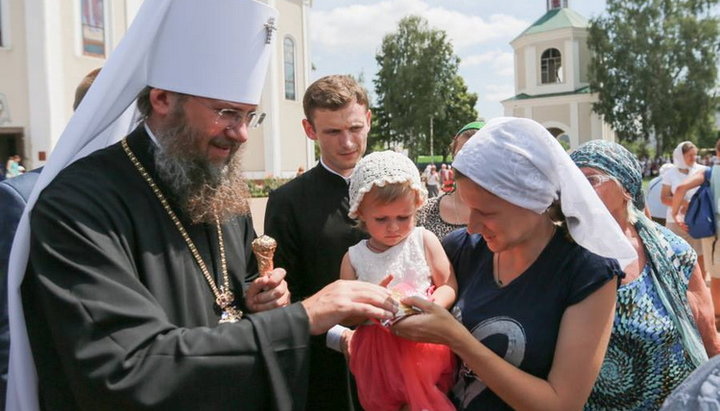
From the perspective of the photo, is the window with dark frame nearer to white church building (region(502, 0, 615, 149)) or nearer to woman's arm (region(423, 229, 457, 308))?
woman's arm (region(423, 229, 457, 308))

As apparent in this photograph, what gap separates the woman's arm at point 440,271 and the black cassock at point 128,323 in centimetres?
67

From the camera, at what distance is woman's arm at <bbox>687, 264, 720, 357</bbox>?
276 cm

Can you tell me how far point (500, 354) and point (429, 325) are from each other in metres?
0.28

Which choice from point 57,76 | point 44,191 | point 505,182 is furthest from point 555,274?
point 57,76

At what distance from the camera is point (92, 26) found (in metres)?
21.4

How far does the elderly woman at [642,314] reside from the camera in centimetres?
236

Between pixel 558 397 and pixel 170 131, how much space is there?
1662mm

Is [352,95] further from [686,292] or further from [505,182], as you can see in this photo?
[686,292]

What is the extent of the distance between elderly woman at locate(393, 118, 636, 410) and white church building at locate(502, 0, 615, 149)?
145ft

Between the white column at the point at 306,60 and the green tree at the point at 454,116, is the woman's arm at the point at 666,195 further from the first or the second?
the green tree at the point at 454,116

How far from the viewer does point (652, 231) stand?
2.69m

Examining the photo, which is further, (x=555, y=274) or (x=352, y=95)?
(x=352, y=95)

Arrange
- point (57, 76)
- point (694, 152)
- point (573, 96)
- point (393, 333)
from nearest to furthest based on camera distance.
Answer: point (393, 333), point (694, 152), point (57, 76), point (573, 96)

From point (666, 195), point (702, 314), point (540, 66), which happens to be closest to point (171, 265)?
point (702, 314)
